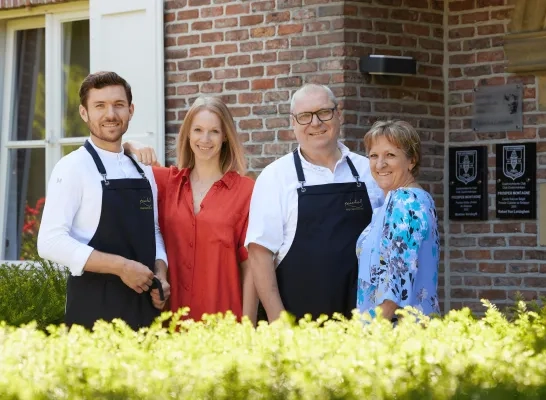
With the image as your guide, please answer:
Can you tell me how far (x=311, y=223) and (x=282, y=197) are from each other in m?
0.16

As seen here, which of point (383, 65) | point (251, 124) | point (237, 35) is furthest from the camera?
point (237, 35)

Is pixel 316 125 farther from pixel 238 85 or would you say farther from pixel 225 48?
pixel 225 48

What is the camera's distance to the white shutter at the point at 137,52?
7.96 m

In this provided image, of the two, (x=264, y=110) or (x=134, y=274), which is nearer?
(x=134, y=274)

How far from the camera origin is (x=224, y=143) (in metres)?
5.26

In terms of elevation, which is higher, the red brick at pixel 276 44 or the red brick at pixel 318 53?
the red brick at pixel 276 44

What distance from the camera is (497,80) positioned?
7363mm

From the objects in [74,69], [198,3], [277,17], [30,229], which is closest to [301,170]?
[277,17]

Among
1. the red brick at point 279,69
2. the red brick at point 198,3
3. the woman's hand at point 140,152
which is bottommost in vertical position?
the woman's hand at point 140,152

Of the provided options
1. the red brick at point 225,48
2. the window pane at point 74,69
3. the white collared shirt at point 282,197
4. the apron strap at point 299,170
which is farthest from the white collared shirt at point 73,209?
the window pane at point 74,69

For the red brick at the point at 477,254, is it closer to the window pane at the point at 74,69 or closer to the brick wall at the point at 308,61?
the brick wall at the point at 308,61

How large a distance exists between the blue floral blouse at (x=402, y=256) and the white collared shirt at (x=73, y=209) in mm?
1105

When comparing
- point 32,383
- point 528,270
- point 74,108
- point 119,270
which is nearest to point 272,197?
point 119,270

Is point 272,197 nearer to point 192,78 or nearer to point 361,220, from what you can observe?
point 361,220
